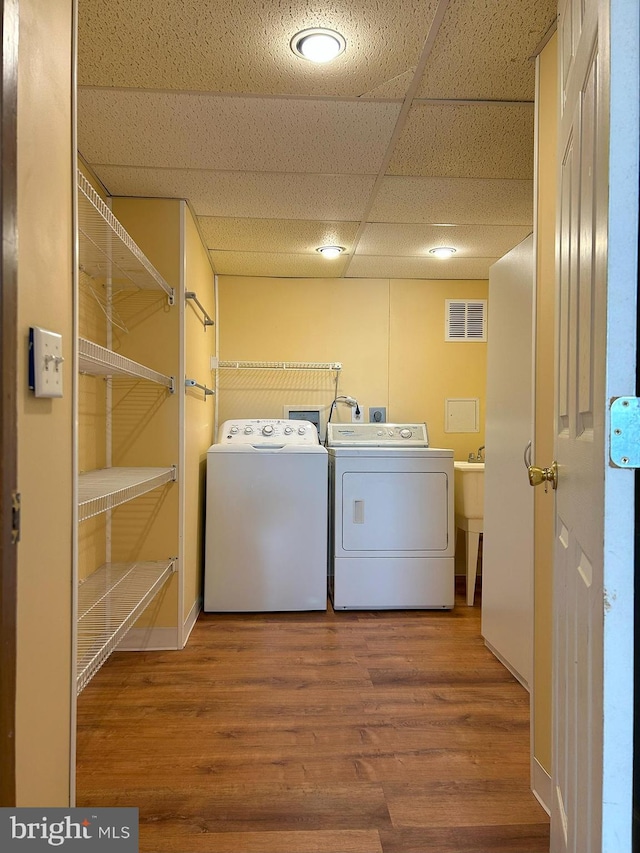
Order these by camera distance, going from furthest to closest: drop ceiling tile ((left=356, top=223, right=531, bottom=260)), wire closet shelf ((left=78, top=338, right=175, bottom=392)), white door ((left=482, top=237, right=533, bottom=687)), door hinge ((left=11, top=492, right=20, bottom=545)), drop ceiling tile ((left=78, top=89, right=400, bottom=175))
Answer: drop ceiling tile ((left=356, top=223, right=531, bottom=260)) < white door ((left=482, top=237, right=533, bottom=687)) < drop ceiling tile ((left=78, top=89, right=400, bottom=175)) < wire closet shelf ((left=78, top=338, right=175, bottom=392)) < door hinge ((left=11, top=492, right=20, bottom=545))

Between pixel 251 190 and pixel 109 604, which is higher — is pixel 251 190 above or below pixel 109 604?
above

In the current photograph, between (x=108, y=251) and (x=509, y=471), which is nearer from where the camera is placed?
(x=108, y=251)

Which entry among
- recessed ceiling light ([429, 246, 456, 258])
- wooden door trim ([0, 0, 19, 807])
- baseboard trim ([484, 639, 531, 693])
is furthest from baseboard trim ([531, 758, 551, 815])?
recessed ceiling light ([429, 246, 456, 258])

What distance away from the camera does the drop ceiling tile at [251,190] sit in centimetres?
208

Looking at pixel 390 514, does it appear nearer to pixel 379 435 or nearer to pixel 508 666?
pixel 379 435

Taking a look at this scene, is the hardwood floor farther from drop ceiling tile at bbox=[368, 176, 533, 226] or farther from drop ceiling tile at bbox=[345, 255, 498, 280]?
drop ceiling tile at bbox=[345, 255, 498, 280]

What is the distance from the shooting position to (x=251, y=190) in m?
2.20

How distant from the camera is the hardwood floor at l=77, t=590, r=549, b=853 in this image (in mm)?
1296

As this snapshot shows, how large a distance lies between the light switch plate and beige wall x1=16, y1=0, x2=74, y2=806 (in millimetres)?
13

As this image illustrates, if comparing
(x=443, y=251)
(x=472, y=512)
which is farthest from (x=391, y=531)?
(x=443, y=251)

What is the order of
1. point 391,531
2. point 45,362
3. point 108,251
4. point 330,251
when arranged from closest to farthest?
point 45,362 < point 108,251 < point 391,531 < point 330,251

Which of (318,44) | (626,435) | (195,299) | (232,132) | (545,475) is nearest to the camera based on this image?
(626,435)

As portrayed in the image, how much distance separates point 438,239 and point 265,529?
183 centimetres

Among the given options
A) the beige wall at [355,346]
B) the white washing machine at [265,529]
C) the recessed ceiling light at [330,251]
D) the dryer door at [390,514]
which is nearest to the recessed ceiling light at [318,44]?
the recessed ceiling light at [330,251]
